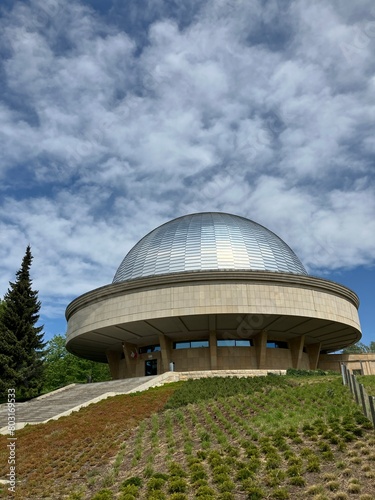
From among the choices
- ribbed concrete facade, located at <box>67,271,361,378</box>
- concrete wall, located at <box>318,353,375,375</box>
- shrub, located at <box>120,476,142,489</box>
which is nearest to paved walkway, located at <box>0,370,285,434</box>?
ribbed concrete facade, located at <box>67,271,361,378</box>

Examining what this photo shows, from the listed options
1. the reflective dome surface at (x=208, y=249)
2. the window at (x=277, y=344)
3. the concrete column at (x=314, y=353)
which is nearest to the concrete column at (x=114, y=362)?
the reflective dome surface at (x=208, y=249)

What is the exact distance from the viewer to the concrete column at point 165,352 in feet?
118

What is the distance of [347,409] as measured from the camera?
555 inches

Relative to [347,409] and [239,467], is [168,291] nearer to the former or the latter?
[347,409]

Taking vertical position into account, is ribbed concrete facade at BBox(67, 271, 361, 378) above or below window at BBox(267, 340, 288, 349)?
above

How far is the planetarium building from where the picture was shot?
3173 centimetres

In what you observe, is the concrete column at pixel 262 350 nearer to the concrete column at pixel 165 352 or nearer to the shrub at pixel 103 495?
the concrete column at pixel 165 352

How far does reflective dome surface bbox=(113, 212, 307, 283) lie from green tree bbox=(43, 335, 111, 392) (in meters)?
18.5

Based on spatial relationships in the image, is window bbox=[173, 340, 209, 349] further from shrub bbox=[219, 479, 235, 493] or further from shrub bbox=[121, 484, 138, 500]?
shrub bbox=[219, 479, 235, 493]

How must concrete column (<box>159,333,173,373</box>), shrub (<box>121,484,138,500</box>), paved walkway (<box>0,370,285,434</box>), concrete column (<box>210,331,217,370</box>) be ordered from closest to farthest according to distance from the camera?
shrub (<box>121,484,138,500</box>) < paved walkway (<box>0,370,285,434</box>) < concrete column (<box>210,331,217,370</box>) < concrete column (<box>159,333,173,373</box>)

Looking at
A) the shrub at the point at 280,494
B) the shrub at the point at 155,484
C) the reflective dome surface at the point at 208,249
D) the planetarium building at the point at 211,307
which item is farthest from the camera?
the reflective dome surface at the point at 208,249

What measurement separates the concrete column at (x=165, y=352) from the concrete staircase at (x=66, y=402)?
6.84m

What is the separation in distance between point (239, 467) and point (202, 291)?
70.7 ft

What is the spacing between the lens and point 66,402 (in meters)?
24.9
